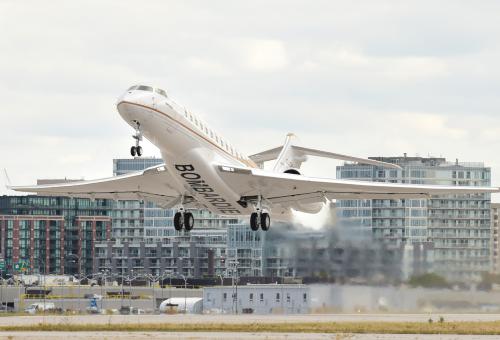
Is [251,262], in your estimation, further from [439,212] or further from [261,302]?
[261,302]

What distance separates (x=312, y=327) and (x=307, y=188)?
377 inches

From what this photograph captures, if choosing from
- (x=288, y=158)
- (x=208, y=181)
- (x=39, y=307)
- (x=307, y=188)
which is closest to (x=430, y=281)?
(x=288, y=158)

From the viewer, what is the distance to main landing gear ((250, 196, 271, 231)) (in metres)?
60.3

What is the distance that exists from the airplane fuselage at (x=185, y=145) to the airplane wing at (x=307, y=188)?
67 centimetres

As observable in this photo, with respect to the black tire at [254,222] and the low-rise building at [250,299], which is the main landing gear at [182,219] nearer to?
the black tire at [254,222]

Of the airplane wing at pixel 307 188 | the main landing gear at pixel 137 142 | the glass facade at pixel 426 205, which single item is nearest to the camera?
the main landing gear at pixel 137 142

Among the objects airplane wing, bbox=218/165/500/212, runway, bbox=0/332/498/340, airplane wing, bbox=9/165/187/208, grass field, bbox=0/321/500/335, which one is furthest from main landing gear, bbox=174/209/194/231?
grass field, bbox=0/321/500/335

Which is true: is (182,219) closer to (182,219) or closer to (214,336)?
(182,219)

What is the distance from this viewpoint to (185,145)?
5581cm

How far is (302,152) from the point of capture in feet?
231

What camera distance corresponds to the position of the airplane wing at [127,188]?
61.7m

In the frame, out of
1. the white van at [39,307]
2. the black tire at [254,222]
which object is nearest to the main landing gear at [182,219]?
the black tire at [254,222]

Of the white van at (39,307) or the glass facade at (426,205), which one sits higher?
the glass facade at (426,205)

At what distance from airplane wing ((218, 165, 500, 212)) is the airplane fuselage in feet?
2.19
